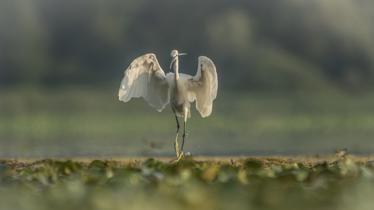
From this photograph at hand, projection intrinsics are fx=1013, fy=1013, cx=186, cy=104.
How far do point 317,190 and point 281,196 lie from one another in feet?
3.18

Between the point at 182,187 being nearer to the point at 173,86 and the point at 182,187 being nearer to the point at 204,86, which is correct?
the point at 204,86

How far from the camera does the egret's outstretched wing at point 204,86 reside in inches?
679

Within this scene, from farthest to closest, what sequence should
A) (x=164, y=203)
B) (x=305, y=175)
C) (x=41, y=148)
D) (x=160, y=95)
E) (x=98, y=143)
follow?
(x=98, y=143) → (x=41, y=148) → (x=160, y=95) → (x=305, y=175) → (x=164, y=203)

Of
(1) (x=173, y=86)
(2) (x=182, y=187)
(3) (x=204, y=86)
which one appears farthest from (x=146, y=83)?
(2) (x=182, y=187)

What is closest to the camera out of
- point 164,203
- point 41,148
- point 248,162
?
point 164,203

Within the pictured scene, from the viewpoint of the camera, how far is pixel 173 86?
18.8m


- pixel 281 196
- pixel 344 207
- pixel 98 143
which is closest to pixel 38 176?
pixel 281 196

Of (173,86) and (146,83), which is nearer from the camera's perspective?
(146,83)

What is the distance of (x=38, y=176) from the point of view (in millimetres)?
11578

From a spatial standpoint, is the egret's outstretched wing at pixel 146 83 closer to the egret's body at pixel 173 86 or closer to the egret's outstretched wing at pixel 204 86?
the egret's body at pixel 173 86

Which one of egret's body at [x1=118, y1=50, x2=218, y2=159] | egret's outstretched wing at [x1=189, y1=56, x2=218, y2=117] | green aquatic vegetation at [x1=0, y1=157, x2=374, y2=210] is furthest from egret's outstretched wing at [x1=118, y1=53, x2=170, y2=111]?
green aquatic vegetation at [x1=0, y1=157, x2=374, y2=210]

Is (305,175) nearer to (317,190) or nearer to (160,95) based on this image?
(317,190)

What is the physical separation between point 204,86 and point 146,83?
1180 millimetres

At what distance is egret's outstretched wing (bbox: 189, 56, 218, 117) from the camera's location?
56.6 ft
